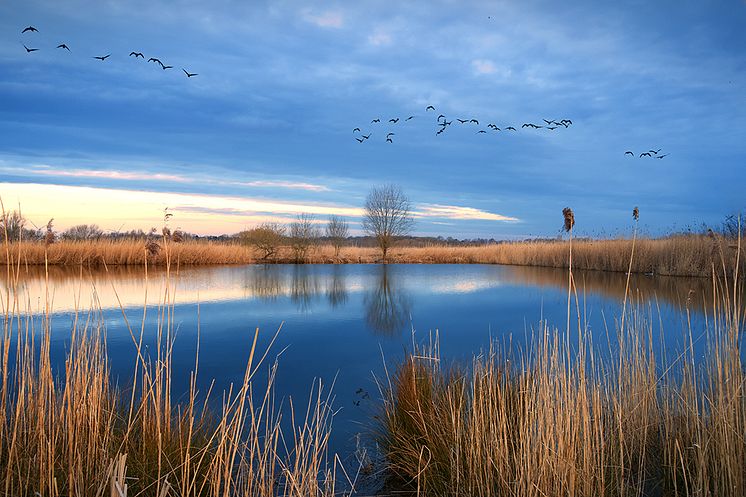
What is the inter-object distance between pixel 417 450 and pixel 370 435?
2.35ft

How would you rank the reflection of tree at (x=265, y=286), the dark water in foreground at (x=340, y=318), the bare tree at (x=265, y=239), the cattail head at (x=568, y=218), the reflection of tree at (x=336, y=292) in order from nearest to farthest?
the cattail head at (x=568, y=218) < the dark water in foreground at (x=340, y=318) < the reflection of tree at (x=336, y=292) < the reflection of tree at (x=265, y=286) < the bare tree at (x=265, y=239)

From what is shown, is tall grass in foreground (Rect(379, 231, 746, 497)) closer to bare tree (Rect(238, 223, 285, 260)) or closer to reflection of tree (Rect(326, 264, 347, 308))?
reflection of tree (Rect(326, 264, 347, 308))

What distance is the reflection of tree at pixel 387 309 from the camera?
834 centimetres

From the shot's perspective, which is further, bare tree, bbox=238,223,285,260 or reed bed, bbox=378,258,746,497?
bare tree, bbox=238,223,285,260

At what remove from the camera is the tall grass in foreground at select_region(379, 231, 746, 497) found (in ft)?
7.93

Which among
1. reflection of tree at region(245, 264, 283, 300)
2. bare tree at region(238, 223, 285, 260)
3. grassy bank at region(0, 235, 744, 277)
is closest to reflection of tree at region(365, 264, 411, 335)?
reflection of tree at region(245, 264, 283, 300)

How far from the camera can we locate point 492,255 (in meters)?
28.1

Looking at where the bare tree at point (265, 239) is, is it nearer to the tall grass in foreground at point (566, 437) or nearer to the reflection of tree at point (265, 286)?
the reflection of tree at point (265, 286)

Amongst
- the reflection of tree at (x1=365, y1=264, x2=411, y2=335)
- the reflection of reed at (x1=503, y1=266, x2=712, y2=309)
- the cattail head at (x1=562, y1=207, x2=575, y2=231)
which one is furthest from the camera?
the reflection of reed at (x1=503, y1=266, x2=712, y2=309)

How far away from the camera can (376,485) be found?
3.05 metres

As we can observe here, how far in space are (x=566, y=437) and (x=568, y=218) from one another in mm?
1087

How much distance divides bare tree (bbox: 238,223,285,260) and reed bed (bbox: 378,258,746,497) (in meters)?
22.3

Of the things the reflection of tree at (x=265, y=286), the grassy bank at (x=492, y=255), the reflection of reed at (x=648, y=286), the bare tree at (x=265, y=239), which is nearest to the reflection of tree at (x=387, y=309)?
the reflection of tree at (x=265, y=286)

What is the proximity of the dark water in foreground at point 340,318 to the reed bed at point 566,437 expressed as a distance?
58cm
